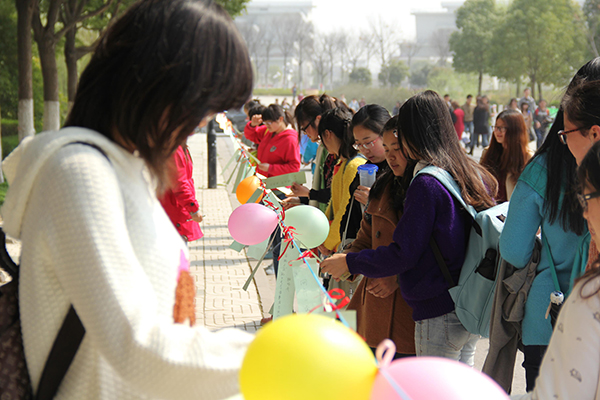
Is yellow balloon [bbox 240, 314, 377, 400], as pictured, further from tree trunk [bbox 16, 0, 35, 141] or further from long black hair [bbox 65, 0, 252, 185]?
tree trunk [bbox 16, 0, 35, 141]

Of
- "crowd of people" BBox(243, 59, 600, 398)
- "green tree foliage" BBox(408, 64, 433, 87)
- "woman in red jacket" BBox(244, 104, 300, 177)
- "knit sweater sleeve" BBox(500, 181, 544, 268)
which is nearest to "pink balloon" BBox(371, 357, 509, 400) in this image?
"crowd of people" BBox(243, 59, 600, 398)

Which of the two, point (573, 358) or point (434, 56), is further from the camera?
point (434, 56)

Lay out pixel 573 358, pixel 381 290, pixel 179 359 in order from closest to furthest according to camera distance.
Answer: pixel 179 359 < pixel 573 358 < pixel 381 290

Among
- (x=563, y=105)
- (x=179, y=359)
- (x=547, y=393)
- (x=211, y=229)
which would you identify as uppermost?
(x=563, y=105)

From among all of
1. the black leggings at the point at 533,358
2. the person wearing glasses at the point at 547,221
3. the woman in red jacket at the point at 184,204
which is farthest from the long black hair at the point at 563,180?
the woman in red jacket at the point at 184,204

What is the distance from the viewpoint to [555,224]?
2277 millimetres

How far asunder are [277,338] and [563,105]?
70.4 inches

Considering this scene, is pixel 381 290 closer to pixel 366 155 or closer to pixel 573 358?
pixel 366 155

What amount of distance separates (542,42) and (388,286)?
159ft

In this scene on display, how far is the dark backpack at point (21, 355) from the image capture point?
1102 millimetres

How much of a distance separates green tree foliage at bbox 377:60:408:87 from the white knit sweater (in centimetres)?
6851

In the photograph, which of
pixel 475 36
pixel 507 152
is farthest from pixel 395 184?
pixel 475 36

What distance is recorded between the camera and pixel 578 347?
1380 mm

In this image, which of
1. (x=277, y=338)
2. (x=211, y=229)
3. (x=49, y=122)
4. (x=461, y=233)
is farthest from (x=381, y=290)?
(x=49, y=122)
